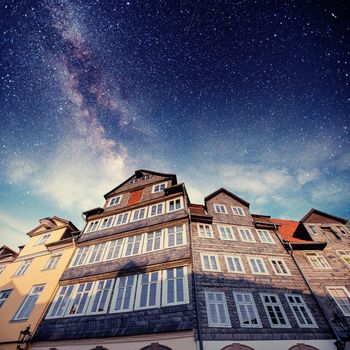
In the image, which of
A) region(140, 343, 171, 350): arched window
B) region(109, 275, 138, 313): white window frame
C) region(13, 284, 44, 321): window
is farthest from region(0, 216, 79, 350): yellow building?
region(140, 343, 171, 350): arched window

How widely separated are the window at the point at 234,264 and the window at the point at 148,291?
5.10m

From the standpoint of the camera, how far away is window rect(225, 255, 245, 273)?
1496 cm

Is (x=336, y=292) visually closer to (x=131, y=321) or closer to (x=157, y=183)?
(x=131, y=321)

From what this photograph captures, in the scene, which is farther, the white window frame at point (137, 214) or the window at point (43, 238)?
the window at point (43, 238)

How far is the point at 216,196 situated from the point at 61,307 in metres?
15.8

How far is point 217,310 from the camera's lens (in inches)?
493

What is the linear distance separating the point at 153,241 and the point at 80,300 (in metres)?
6.47

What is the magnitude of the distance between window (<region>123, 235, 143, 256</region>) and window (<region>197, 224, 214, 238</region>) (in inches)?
196

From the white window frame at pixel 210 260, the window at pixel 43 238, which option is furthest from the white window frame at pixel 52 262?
the white window frame at pixel 210 260

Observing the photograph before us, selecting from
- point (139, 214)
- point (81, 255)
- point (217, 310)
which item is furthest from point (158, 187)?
point (217, 310)

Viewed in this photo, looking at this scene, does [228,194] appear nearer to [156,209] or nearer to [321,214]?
[156,209]

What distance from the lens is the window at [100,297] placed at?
13953 millimetres

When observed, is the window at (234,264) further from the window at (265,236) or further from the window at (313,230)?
the window at (313,230)

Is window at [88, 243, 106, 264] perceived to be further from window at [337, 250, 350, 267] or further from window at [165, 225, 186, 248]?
window at [337, 250, 350, 267]
